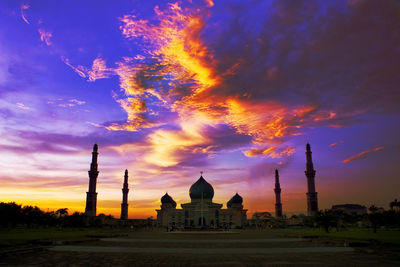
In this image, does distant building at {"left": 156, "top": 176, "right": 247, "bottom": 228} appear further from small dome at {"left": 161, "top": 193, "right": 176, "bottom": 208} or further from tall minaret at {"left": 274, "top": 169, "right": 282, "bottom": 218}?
tall minaret at {"left": 274, "top": 169, "right": 282, "bottom": 218}

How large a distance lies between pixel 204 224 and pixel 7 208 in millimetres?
81062

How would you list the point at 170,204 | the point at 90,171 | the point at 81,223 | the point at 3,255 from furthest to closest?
the point at 170,204, the point at 90,171, the point at 81,223, the point at 3,255

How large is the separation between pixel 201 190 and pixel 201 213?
29.9ft

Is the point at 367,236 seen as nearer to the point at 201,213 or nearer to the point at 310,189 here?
the point at 310,189

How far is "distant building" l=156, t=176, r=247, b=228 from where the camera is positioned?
140 m

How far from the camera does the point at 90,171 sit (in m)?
99.6

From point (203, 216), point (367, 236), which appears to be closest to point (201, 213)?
point (203, 216)

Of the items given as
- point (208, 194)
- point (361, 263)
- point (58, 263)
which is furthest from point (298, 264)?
point (208, 194)

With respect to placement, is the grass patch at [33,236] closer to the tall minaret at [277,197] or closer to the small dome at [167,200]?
the tall minaret at [277,197]

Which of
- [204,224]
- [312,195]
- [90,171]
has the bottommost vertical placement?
[204,224]

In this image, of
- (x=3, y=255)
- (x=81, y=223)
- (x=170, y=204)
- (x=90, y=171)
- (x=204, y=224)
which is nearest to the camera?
(x=3, y=255)

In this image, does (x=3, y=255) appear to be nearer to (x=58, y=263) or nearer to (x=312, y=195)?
(x=58, y=263)

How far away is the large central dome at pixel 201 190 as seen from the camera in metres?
140

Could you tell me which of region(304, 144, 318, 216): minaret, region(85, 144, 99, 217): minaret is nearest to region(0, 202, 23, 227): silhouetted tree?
region(85, 144, 99, 217): minaret
